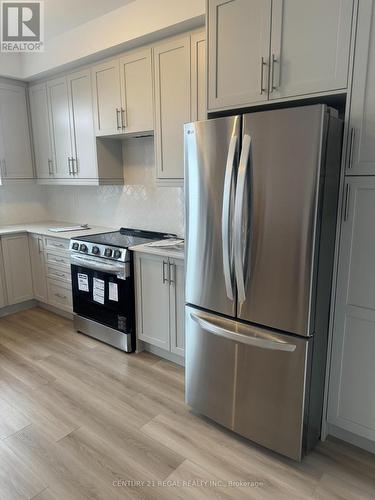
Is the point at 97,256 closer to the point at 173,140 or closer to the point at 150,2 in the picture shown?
the point at 173,140

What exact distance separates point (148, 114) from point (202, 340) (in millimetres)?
1870

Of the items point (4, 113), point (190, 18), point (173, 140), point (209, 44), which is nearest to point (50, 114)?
point (4, 113)

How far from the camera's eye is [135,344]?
2.97 m

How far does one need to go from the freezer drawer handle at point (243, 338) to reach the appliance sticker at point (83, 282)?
1.41m

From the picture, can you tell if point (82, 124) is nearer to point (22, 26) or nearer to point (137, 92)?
point (137, 92)

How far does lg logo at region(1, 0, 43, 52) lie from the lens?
9.36ft

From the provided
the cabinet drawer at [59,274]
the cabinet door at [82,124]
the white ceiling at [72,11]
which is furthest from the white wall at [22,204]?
the white ceiling at [72,11]

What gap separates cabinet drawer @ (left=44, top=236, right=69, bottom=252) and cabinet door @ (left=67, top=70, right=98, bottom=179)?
0.70 meters

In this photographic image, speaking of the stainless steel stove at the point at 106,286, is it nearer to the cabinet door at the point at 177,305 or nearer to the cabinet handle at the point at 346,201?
the cabinet door at the point at 177,305

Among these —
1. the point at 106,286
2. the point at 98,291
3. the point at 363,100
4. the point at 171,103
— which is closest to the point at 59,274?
the point at 98,291

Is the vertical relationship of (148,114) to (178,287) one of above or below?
above

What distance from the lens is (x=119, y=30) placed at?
8.99 feet

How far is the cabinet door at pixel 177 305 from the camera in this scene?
2521 mm

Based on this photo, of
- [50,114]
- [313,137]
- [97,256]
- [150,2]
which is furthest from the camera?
[50,114]
